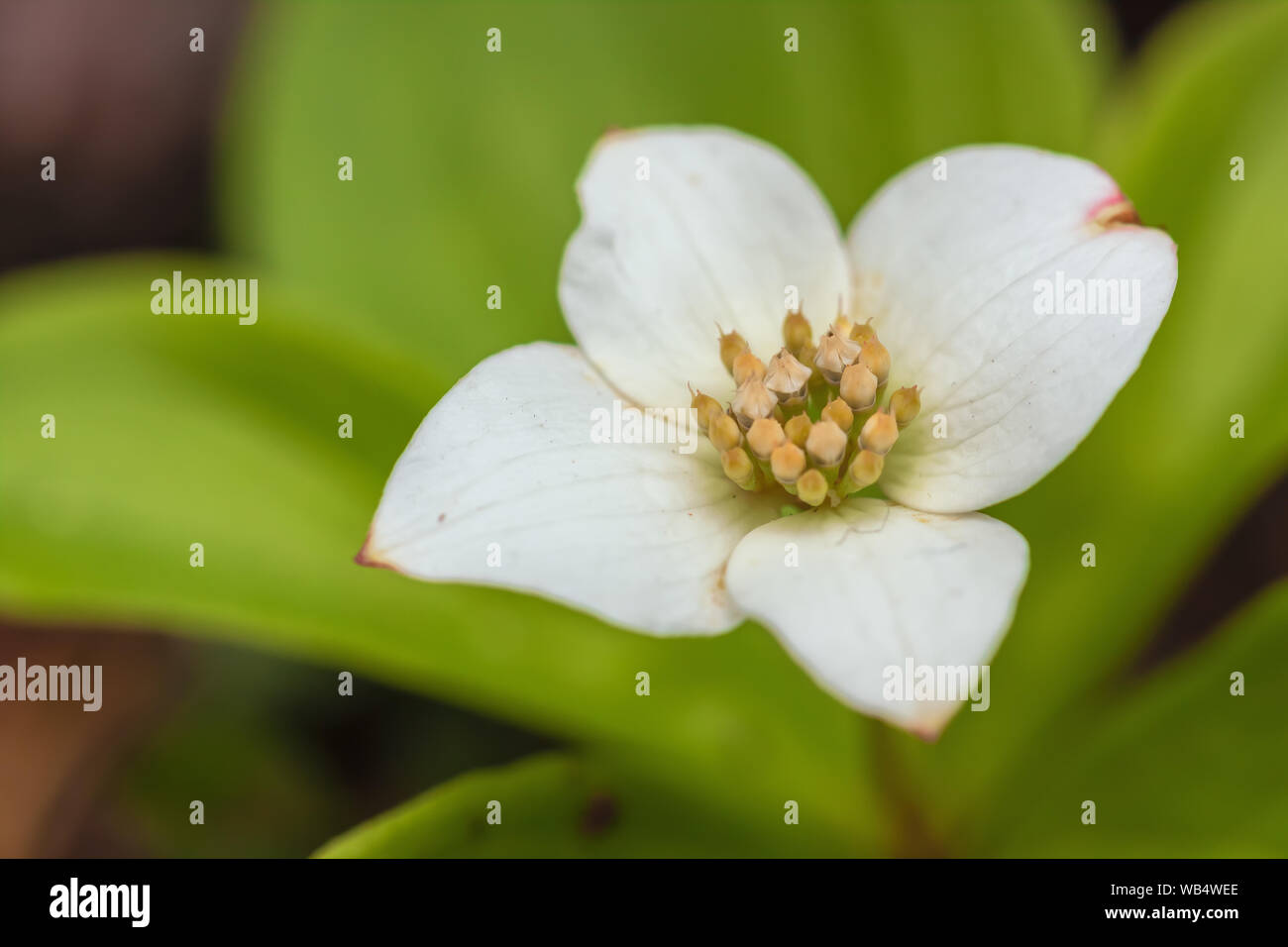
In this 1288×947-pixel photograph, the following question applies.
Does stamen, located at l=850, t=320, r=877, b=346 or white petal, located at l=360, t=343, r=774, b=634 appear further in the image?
stamen, located at l=850, t=320, r=877, b=346

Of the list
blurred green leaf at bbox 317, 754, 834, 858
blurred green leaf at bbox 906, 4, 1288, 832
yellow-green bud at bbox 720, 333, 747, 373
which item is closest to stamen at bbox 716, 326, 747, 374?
yellow-green bud at bbox 720, 333, 747, 373

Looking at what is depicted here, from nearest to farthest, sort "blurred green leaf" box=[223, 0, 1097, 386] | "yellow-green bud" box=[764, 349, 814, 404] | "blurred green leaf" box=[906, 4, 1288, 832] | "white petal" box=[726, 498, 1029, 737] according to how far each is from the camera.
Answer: "white petal" box=[726, 498, 1029, 737] < "yellow-green bud" box=[764, 349, 814, 404] < "blurred green leaf" box=[906, 4, 1288, 832] < "blurred green leaf" box=[223, 0, 1097, 386]

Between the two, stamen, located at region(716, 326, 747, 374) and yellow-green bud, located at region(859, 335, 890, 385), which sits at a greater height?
stamen, located at region(716, 326, 747, 374)

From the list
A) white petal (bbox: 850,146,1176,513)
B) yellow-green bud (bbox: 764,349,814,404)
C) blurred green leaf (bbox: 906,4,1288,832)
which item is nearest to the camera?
white petal (bbox: 850,146,1176,513)

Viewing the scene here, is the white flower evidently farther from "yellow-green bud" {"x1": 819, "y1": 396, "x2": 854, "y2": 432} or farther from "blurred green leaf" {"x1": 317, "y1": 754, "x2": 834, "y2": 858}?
"blurred green leaf" {"x1": 317, "y1": 754, "x2": 834, "y2": 858}

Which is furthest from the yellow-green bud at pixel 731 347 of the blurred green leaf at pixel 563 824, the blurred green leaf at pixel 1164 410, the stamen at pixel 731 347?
the blurred green leaf at pixel 1164 410

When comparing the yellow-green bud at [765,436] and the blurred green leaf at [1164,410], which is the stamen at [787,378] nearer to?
the yellow-green bud at [765,436]

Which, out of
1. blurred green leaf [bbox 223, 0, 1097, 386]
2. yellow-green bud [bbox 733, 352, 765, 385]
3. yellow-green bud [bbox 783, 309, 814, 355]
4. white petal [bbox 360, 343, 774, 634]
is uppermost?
blurred green leaf [bbox 223, 0, 1097, 386]
